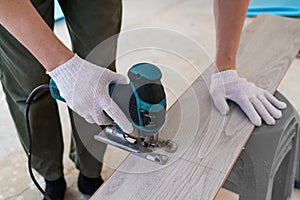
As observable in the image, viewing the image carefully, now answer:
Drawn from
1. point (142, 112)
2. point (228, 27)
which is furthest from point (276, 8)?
point (142, 112)

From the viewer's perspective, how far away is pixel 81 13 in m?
1.19

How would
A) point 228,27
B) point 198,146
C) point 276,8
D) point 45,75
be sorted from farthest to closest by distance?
point 276,8
point 45,75
point 228,27
point 198,146

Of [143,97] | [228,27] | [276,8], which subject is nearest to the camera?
[143,97]

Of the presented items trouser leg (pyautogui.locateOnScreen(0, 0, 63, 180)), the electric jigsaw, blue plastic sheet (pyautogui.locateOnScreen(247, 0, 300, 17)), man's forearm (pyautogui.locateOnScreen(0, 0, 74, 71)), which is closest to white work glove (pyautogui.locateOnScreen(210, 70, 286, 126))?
the electric jigsaw

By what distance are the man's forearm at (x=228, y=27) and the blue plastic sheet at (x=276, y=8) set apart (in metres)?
1.72

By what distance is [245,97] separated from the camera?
1.04 meters

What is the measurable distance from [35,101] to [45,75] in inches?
4.0

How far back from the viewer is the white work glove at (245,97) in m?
1.04

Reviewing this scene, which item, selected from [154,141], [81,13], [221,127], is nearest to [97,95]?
[154,141]

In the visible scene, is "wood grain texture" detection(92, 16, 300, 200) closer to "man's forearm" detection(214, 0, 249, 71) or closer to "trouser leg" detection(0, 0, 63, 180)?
"man's forearm" detection(214, 0, 249, 71)

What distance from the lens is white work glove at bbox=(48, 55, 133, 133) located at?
0.82 metres

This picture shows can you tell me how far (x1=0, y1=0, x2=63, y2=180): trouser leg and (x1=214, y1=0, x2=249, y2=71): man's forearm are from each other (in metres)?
0.50

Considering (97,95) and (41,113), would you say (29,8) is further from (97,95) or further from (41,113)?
(41,113)

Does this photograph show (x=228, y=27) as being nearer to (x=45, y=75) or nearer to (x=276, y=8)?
(x=45, y=75)
